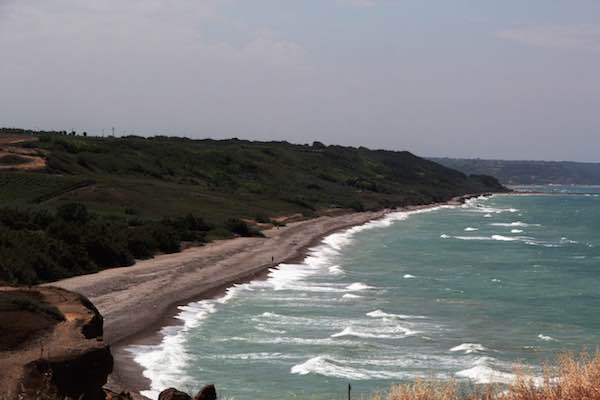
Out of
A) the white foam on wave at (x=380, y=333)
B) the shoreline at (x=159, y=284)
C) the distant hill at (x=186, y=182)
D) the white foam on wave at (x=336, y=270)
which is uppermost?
the distant hill at (x=186, y=182)

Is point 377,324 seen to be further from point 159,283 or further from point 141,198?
point 141,198

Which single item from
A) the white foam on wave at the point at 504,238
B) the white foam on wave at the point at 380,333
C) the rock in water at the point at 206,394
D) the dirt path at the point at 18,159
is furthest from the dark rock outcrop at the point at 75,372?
the white foam on wave at the point at 504,238

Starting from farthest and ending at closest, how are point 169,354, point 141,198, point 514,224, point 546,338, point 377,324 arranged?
point 514,224 → point 141,198 → point 377,324 → point 546,338 → point 169,354

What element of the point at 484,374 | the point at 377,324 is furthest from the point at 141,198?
the point at 484,374

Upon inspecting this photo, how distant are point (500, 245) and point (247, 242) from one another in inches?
1151

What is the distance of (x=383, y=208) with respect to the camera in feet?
458

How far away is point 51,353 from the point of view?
677 inches

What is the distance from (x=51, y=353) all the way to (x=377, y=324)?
20318 mm

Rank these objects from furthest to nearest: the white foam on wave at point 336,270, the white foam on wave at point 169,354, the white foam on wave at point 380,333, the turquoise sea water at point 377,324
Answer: the white foam on wave at point 336,270 → the white foam on wave at point 380,333 → the turquoise sea water at point 377,324 → the white foam on wave at point 169,354

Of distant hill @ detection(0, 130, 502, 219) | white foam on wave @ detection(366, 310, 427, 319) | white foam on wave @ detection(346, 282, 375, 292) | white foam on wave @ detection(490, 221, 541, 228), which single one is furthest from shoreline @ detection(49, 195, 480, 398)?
white foam on wave @ detection(490, 221, 541, 228)

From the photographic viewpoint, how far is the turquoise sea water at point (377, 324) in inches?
1027

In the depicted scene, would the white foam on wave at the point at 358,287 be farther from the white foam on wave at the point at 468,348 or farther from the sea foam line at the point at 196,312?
the white foam on wave at the point at 468,348

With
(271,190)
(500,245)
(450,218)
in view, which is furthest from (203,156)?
(500,245)

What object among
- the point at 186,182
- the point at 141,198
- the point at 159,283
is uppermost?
the point at 186,182
